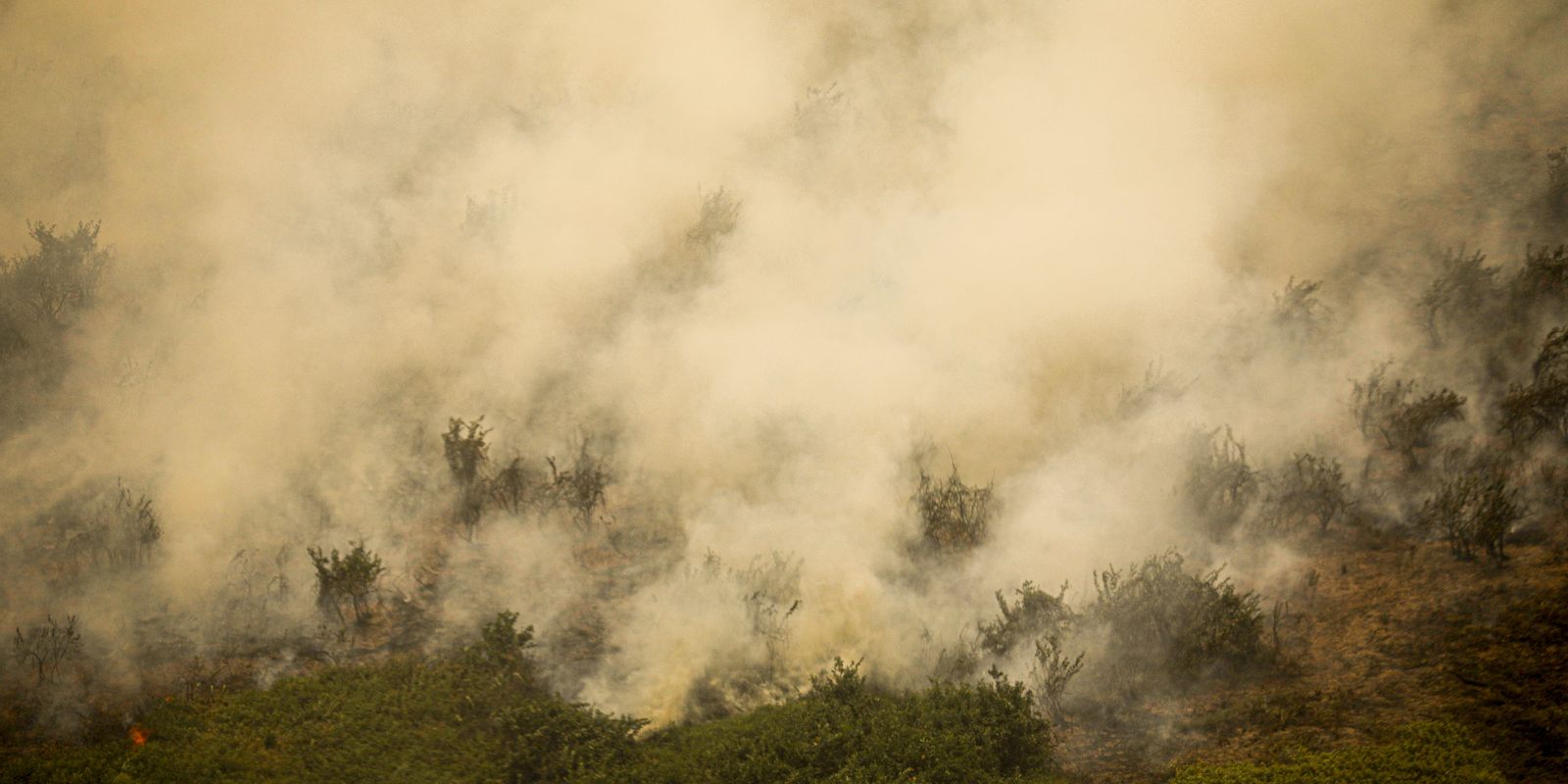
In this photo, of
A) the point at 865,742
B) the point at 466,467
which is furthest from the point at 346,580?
the point at 865,742

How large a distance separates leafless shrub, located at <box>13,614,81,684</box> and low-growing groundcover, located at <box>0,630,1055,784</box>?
3.89ft

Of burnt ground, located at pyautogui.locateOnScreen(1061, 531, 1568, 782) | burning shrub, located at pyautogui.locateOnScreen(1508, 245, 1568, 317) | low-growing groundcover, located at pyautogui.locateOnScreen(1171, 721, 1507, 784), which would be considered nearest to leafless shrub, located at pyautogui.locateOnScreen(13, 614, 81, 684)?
burnt ground, located at pyautogui.locateOnScreen(1061, 531, 1568, 782)

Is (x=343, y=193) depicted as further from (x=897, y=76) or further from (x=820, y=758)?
(x=820, y=758)

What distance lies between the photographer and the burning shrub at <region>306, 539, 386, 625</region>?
977 centimetres

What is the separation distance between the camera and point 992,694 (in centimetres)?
878

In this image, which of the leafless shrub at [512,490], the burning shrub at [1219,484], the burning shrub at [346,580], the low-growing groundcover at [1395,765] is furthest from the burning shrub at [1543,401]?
the burning shrub at [346,580]

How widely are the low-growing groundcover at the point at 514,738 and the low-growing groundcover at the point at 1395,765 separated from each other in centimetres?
182

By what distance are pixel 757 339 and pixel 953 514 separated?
3.83 meters

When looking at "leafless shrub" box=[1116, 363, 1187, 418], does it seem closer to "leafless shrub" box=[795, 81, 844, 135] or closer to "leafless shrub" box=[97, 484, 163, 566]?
"leafless shrub" box=[795, 81, 844, 135]

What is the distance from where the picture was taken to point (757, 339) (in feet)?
41.4

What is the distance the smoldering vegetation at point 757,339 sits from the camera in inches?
382

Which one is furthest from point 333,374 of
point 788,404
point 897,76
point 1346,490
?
point 1346,490

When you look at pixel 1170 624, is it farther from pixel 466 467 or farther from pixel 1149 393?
pixel 466 467

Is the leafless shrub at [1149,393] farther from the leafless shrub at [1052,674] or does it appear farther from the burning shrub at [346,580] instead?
the burning shrub at [346,580]
